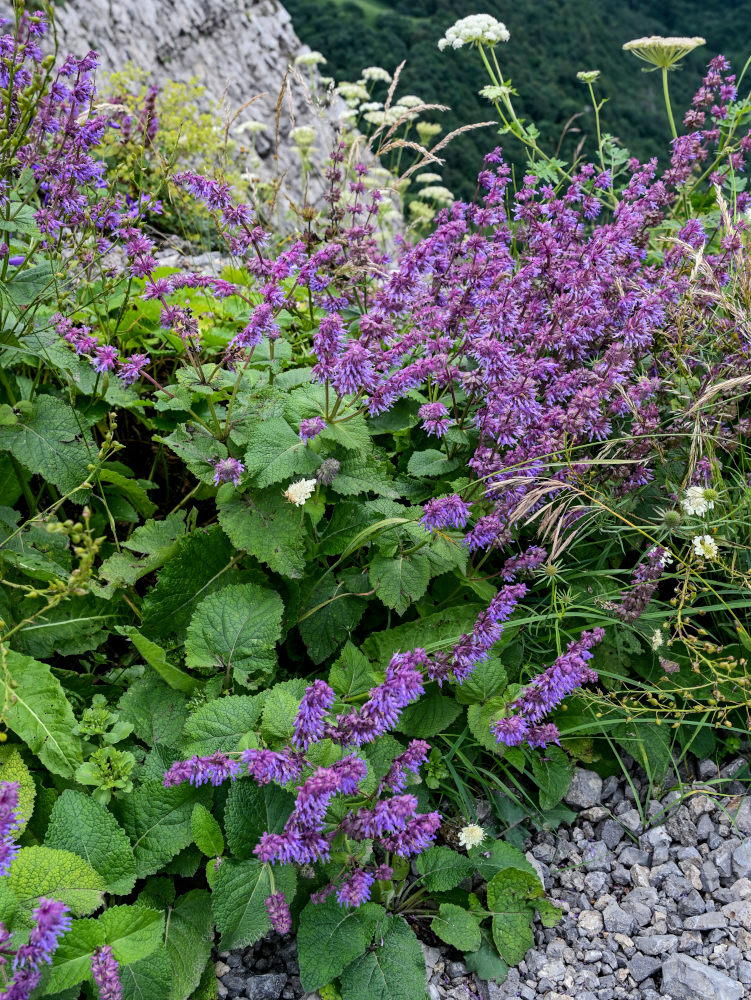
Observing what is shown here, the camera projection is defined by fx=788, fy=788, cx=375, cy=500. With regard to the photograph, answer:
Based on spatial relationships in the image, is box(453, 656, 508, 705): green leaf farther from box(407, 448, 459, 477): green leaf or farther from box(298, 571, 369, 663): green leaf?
box(407, 448, 459, 477): green leaf

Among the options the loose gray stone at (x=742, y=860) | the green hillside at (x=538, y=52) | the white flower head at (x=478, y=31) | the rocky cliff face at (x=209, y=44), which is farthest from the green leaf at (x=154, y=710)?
the green hillside at (x=538, y=52)

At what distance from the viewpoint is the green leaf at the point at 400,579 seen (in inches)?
91.0

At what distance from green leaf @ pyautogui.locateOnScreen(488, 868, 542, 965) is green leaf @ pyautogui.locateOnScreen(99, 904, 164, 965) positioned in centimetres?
87

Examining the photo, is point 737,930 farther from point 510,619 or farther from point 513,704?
point 510,619

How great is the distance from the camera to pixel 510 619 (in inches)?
101

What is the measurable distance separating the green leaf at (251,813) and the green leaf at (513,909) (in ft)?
2.01

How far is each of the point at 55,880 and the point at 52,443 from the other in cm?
124

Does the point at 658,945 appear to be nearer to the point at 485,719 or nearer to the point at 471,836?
the point at 471,836

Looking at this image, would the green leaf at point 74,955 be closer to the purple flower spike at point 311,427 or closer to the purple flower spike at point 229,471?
the purple flower spike at point 229,471

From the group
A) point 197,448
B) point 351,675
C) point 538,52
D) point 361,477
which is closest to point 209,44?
point 197,448

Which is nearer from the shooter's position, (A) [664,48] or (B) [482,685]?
(B) [482,685]

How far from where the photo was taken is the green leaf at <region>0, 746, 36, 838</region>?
1956 millimetres

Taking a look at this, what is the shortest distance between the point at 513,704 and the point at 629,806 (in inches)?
25.1

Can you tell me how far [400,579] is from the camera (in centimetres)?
234
